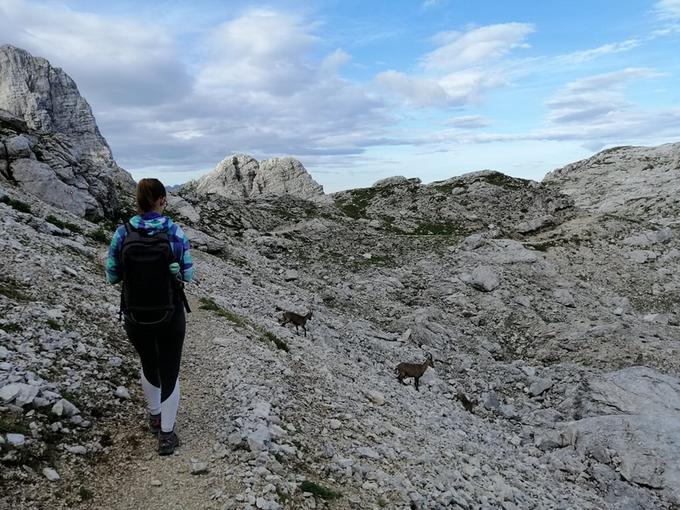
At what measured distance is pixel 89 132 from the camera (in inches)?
3209

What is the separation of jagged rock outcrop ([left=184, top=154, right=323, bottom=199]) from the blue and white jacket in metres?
69.1

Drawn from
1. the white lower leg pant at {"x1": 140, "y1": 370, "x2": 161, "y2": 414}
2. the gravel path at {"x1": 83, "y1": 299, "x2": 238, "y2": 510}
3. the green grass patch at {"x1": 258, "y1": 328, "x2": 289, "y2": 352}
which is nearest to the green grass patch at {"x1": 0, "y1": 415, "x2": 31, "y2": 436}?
the gravel path at {"x1": 83, "y1": 299, "x2": 238, "y2": 510}

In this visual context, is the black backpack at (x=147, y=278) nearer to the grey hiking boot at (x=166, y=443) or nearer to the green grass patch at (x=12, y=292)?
the grey hiking boot at (x=166, y=443)

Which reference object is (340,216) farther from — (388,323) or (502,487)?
(502,487)

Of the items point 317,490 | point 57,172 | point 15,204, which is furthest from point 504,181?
point 317,490

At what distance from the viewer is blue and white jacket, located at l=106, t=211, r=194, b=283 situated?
7.62m

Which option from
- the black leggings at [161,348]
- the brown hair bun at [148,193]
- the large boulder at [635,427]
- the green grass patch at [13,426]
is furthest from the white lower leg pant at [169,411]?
the large boulder at [635,427]

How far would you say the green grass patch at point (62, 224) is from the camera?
2163 cm

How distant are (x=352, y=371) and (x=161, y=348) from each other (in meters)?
10.8

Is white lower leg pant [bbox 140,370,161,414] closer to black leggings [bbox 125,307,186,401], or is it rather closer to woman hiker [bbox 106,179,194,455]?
black leggings [bbox 125,307,186,401]

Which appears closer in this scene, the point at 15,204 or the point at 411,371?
the point at 411,371

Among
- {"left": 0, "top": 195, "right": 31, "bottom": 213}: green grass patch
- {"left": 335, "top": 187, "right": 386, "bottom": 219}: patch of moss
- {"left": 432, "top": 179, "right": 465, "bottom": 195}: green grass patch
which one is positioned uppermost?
{"left": 432, "top": 179, "right": 465, "bottom": 195}: green grass patch

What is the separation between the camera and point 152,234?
7.59m

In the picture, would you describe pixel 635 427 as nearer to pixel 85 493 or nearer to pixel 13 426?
pixel 85 493
